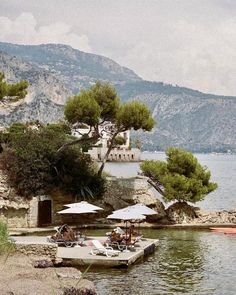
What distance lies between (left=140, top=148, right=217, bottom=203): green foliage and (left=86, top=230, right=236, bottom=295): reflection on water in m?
7.68

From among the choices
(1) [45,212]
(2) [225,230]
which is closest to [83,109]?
(1) [45,212]

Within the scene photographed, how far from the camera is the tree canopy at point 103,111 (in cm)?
3597

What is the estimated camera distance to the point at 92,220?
35031 mm

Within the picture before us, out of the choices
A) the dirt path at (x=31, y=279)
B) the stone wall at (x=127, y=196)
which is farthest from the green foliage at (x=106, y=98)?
the dirt path at (x=31, y=279)

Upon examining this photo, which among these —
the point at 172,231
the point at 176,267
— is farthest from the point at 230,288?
the point at 172,231

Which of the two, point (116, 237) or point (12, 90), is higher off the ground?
point (12, 90)

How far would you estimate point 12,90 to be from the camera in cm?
3859

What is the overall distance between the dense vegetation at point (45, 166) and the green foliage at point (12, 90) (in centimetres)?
307

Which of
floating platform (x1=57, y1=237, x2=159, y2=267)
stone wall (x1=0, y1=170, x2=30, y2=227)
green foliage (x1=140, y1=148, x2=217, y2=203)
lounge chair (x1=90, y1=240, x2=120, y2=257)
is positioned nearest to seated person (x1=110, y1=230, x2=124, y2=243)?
floating platform (x1=57, y1=237, x2=159, y2=267)

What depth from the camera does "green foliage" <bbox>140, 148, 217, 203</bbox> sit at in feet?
118

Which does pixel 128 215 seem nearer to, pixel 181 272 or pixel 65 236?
pixel 65 236

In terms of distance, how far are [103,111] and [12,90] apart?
6.69 metres

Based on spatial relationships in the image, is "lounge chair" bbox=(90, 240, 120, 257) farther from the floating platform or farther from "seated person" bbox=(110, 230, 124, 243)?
"seated person" bbox=(110, 230, 124, 243)

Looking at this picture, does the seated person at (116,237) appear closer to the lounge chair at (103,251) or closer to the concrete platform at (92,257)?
the concrete platform at (92,257)
